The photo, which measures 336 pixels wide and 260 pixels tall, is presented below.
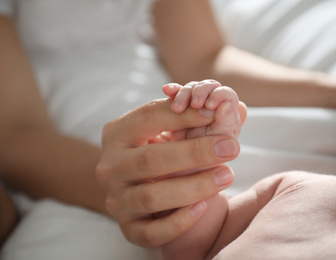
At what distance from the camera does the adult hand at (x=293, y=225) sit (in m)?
0.40

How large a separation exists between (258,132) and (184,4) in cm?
44

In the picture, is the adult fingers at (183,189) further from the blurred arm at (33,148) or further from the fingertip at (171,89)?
the blurred arm at (33,148)

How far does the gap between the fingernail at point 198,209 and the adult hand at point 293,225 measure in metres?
0.05

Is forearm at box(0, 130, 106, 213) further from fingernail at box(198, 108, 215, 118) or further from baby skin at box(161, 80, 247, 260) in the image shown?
fingernail at box(198, 108, 215, 118)

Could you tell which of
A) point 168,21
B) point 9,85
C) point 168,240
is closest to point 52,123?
point 9,85

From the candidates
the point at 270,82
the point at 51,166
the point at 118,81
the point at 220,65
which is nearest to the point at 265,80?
the point at 270,82

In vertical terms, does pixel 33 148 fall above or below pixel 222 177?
below

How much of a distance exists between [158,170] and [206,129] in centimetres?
8

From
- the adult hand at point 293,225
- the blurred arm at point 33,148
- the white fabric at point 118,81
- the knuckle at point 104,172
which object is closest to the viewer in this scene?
the adult hand at point 293,225

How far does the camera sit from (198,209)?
0.49m

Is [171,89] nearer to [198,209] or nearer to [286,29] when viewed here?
[198,209]

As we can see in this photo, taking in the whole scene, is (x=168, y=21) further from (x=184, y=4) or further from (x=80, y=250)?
(x=80, y=250)

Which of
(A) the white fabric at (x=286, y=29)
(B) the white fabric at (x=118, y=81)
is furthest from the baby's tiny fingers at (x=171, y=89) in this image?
(A) the white fabric at (x=286, y=29)

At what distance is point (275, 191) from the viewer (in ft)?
1.73
